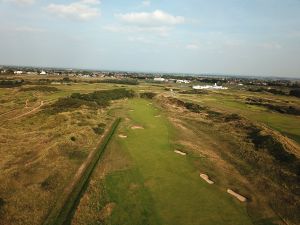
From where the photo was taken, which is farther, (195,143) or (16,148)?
(195,143)

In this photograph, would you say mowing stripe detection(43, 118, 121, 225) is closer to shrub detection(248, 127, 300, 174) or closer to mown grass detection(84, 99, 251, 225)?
mown grass detection(84, 99, 251, 225)

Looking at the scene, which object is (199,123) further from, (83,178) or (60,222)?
(60,222)

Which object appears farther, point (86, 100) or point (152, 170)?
point (86, 100)

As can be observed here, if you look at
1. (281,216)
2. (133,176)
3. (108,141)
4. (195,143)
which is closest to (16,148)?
(108,141)

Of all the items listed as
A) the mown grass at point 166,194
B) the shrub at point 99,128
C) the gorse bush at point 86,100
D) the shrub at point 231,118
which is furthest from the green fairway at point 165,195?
the gorse bush at point 86,100

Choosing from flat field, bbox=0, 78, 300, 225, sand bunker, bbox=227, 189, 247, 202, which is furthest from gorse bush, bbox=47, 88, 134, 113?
sand bunker, bbox=227, 189, 247, 202

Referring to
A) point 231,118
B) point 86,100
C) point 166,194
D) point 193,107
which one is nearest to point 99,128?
point 166,194

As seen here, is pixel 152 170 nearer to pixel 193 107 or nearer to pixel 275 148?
pixel 275 148
